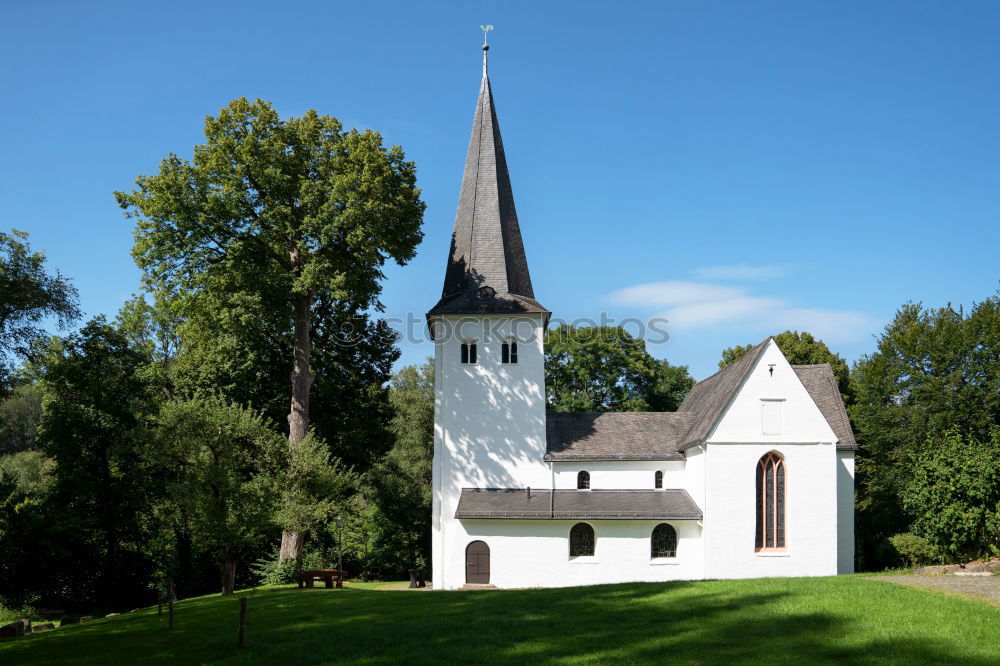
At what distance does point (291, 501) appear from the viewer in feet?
66.5

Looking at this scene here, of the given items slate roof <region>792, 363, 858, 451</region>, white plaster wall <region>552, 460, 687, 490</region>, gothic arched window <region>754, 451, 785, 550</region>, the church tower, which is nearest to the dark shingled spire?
the church tower

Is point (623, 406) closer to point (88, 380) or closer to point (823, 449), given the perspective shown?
point (823, 449)

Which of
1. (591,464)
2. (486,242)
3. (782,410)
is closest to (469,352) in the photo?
(486,242)

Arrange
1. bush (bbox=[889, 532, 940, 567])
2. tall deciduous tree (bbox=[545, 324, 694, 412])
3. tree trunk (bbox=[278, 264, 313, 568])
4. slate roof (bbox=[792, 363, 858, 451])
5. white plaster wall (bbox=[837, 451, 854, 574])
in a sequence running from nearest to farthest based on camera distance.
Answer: bush (bbox=[889, 532, 940, 567]) → tree trunk (bbox=[278, 264, 313, 568]) → white plaster wall (bbox=[837, 451, 854, 574]) → slate roof (bbox=[792, 363, 858, 451]) → tall deciduous tree (bbox=[545, 324, 694, 412])

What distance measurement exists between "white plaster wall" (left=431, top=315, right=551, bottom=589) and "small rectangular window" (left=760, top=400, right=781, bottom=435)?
8.11 metres

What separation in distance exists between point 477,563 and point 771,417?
11.9 meters

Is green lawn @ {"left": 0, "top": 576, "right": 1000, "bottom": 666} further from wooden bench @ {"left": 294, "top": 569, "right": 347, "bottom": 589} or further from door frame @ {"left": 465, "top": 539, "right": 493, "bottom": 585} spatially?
door frame @ {"left": 465, "top": 539, "right": 493, "bottom": 585}

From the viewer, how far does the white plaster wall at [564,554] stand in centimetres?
2748

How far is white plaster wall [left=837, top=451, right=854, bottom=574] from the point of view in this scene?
2841 centimetres

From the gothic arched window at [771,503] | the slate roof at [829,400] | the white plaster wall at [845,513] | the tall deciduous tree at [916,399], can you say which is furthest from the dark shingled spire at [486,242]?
the tall deciduous tree at [916,399]

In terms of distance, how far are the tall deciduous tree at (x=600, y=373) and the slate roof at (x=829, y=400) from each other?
13.3 meters

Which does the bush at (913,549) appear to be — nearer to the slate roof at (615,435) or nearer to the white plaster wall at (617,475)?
the white plaster wall at (617,475)

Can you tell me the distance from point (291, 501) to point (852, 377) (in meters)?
38.6

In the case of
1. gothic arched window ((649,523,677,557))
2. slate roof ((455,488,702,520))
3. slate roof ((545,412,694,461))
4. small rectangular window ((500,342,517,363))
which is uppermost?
small rectangular window ((500,342,517,363))
